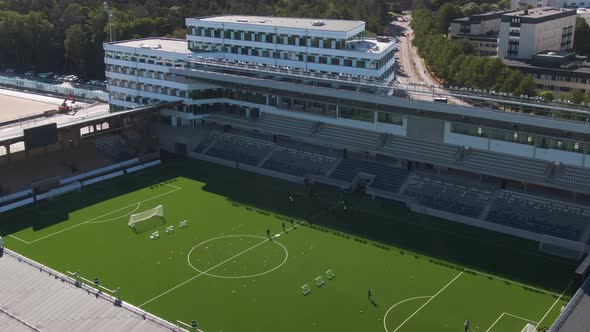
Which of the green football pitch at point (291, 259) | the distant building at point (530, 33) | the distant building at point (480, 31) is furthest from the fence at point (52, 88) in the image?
the distant building at point (530, 33)

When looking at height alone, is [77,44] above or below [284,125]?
above

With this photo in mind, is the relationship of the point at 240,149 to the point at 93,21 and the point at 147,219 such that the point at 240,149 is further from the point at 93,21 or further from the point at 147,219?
the point at 93,21

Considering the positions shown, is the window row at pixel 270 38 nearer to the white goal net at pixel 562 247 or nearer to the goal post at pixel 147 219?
the goal post at pixel 147 219

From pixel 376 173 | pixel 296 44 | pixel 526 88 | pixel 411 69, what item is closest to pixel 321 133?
pixel 376 173

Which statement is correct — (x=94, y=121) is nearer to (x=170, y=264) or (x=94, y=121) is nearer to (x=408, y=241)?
(x=170, y=264)

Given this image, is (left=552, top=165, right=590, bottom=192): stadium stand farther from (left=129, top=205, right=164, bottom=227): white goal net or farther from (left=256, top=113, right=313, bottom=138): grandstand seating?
(left=129, top=205, right=164, bottom=227): white goal net

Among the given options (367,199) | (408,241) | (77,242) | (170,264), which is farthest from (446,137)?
(77,242)
